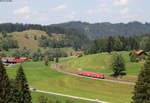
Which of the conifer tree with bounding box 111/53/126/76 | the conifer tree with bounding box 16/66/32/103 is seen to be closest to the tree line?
the conifer tree with bounding box 111/53/126/76

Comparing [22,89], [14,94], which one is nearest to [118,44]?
[22,89]

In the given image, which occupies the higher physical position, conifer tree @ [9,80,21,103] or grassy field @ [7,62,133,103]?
conifer tree @ [9,80,21,103]

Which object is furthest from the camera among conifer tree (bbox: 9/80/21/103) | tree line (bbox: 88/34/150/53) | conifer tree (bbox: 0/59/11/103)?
tree line (bbox: 88/34/150/53)

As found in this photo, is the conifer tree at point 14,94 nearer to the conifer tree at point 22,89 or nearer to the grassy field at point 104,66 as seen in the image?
the conifer tree at point 22,89

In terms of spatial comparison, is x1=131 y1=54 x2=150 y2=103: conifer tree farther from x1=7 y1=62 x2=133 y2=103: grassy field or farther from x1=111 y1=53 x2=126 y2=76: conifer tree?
x1=111 y1=53 x2=126 y2=76: conifer tree

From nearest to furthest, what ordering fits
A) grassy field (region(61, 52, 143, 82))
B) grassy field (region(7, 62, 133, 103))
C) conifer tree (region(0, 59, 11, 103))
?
conifer tree (region(0, 59, 11, 103)) < grassy field (region(7, 62, 133, 103)) < grassy field (region(61, 52, 143, 82))

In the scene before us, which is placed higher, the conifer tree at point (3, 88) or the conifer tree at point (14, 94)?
the conifer tree at point (3, 88)

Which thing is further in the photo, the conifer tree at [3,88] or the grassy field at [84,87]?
the grassy field at [84,87]

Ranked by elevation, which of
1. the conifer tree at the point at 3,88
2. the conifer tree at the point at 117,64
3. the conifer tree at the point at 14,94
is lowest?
the conifer tree at the point at 117,64

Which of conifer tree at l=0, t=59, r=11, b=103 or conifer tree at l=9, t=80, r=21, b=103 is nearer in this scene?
conifer tree at l=0, t=59, r=11, b=103

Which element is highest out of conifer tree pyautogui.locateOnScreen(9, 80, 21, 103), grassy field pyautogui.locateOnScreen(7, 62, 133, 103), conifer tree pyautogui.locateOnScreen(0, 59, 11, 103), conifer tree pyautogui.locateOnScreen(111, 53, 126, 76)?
conifer tree pyautogui.locateOnScreen(0, 59, 11, 103)

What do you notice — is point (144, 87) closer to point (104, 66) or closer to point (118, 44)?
point (104, 66)

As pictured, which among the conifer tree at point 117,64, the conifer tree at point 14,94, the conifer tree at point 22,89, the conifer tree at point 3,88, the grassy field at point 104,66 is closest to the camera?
the conifer tree at point 3,88

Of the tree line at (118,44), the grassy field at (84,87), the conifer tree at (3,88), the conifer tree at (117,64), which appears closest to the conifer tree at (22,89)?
the conifer tree at (3,88)
